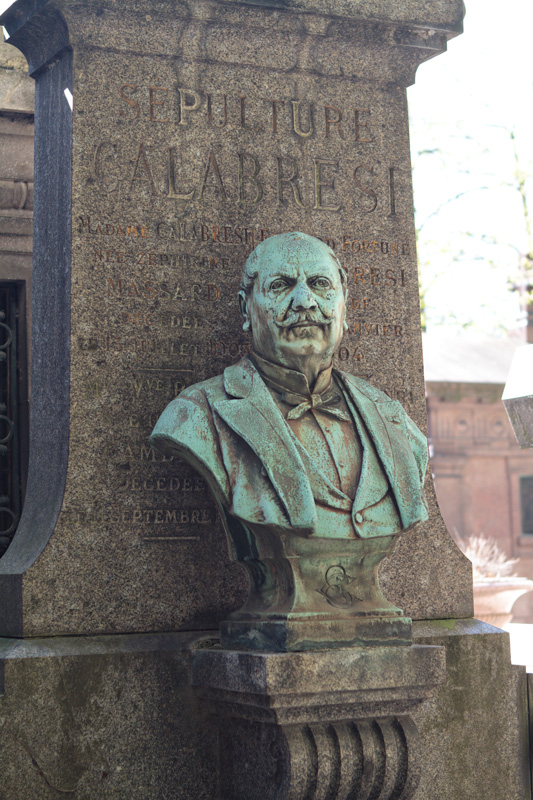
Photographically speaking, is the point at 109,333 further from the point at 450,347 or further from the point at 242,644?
the point at 450,347

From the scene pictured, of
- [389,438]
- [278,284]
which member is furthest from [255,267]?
[389,438]

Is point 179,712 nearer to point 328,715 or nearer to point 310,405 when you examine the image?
point 328,715

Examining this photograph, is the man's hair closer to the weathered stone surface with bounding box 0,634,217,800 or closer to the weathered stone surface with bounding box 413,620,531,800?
the weathered stone surface with bounding box 0,634,217,800

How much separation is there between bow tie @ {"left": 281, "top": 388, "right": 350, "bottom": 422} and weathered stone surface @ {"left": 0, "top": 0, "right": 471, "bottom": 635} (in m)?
0.66

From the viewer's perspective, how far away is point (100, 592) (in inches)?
190

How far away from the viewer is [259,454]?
439 cm

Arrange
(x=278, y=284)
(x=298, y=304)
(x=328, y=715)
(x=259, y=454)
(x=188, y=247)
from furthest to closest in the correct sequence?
(x=188, y=247), (x=278, y=284), (x=298, y=304), (x=259, y=454), (x=328, y=715)

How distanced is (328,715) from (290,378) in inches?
54.8

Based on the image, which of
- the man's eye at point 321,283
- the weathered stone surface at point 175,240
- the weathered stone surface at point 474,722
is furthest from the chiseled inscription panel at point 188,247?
the weathered stone surface at point 474,722

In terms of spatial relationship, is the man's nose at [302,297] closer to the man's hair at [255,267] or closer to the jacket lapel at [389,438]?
the man's hair at [255,267]

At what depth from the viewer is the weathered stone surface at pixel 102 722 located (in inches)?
176

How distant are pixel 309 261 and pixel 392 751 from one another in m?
2.03

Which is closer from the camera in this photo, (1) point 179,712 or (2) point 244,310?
(1) point 179,712

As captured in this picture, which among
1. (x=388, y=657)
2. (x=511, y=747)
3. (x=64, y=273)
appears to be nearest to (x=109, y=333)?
(x=64, y=273)
